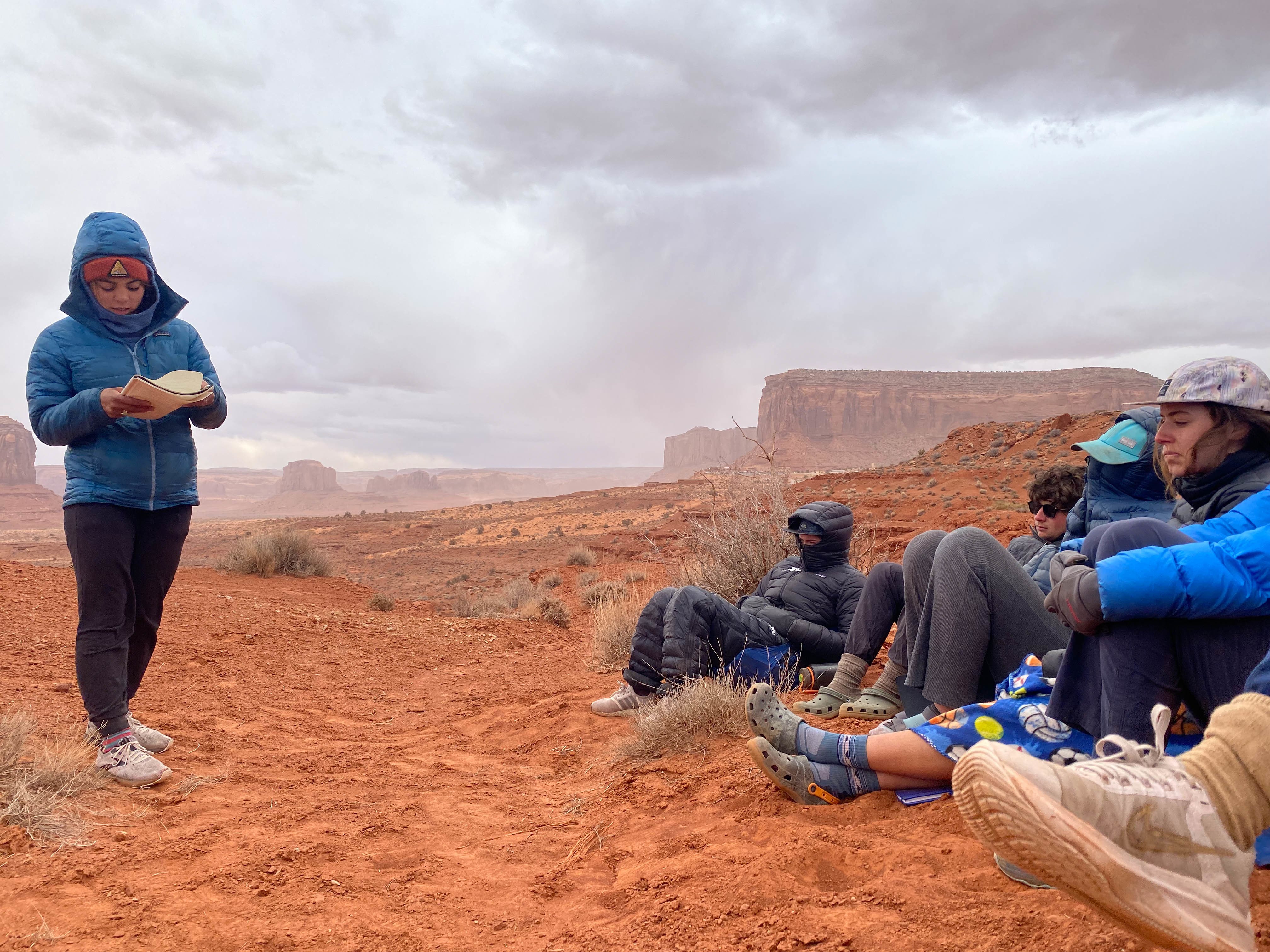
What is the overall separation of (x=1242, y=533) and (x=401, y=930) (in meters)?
2.21

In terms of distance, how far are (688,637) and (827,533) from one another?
35.9 inches

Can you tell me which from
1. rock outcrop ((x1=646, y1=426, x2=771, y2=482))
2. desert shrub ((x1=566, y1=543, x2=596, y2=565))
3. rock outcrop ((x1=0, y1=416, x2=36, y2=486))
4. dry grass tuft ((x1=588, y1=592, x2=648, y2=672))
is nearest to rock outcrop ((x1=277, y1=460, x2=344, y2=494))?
rock outcrop ((x1=0, y1=416, x2=36, y2=486))

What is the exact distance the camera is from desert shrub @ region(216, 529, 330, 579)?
41.5 ft

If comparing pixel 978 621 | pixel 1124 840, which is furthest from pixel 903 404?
pixel 1124 840

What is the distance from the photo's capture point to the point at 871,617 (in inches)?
133

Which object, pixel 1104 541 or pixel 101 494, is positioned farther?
pixel 101 494

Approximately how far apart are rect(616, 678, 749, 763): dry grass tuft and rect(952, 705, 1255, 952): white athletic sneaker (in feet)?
7.05

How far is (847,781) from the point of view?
2.42 metres

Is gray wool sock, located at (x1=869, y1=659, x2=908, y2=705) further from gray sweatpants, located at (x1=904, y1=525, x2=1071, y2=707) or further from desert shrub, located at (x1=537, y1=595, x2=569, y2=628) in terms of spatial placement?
desert shrub, located at (x1=537, y1=595, x2=569, y2=628)

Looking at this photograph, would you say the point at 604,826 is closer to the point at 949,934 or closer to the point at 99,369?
the point at 949,934

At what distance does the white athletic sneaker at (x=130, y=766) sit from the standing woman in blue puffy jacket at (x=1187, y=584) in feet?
10.4

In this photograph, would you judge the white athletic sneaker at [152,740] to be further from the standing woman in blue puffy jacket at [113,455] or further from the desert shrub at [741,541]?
the desert shrub at [741,541]

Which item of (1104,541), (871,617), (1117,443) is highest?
(1117,443)

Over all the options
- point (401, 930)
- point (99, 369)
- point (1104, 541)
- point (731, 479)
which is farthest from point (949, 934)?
point (731, 479)
